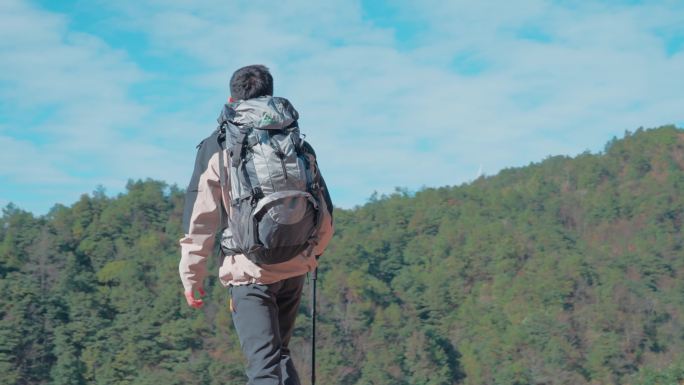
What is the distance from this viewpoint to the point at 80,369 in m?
26.6

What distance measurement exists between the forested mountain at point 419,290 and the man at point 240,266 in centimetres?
1563

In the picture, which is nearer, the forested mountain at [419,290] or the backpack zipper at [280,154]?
the backpack zipper at [280,154]

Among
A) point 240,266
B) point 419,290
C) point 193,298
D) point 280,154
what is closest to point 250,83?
point 280,154

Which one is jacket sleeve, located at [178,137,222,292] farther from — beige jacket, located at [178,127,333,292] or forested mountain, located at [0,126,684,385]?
forested mountain, located at [0,126,684,385]

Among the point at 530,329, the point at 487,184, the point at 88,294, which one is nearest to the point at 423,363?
the point at 530,329

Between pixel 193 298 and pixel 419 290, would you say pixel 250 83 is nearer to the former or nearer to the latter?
pixel 193 298

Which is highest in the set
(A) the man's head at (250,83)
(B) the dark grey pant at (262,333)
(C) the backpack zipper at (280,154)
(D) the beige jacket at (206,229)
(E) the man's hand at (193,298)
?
(A) the man's head at (250,83)

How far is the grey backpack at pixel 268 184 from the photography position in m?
2.53

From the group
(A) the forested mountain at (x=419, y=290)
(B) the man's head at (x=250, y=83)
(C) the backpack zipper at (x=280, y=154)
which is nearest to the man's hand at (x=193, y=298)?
(C) the backpack zipper at (x=280, y=154)

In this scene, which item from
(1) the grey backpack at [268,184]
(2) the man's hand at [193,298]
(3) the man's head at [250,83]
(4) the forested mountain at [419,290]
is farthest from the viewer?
(4) the forested mountain at [419,290]

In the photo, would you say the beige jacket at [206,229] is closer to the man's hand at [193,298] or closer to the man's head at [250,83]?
the man's hand at [193,298]

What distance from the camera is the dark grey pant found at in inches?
101

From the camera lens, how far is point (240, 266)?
2.61m

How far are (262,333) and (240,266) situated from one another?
0.22 m
